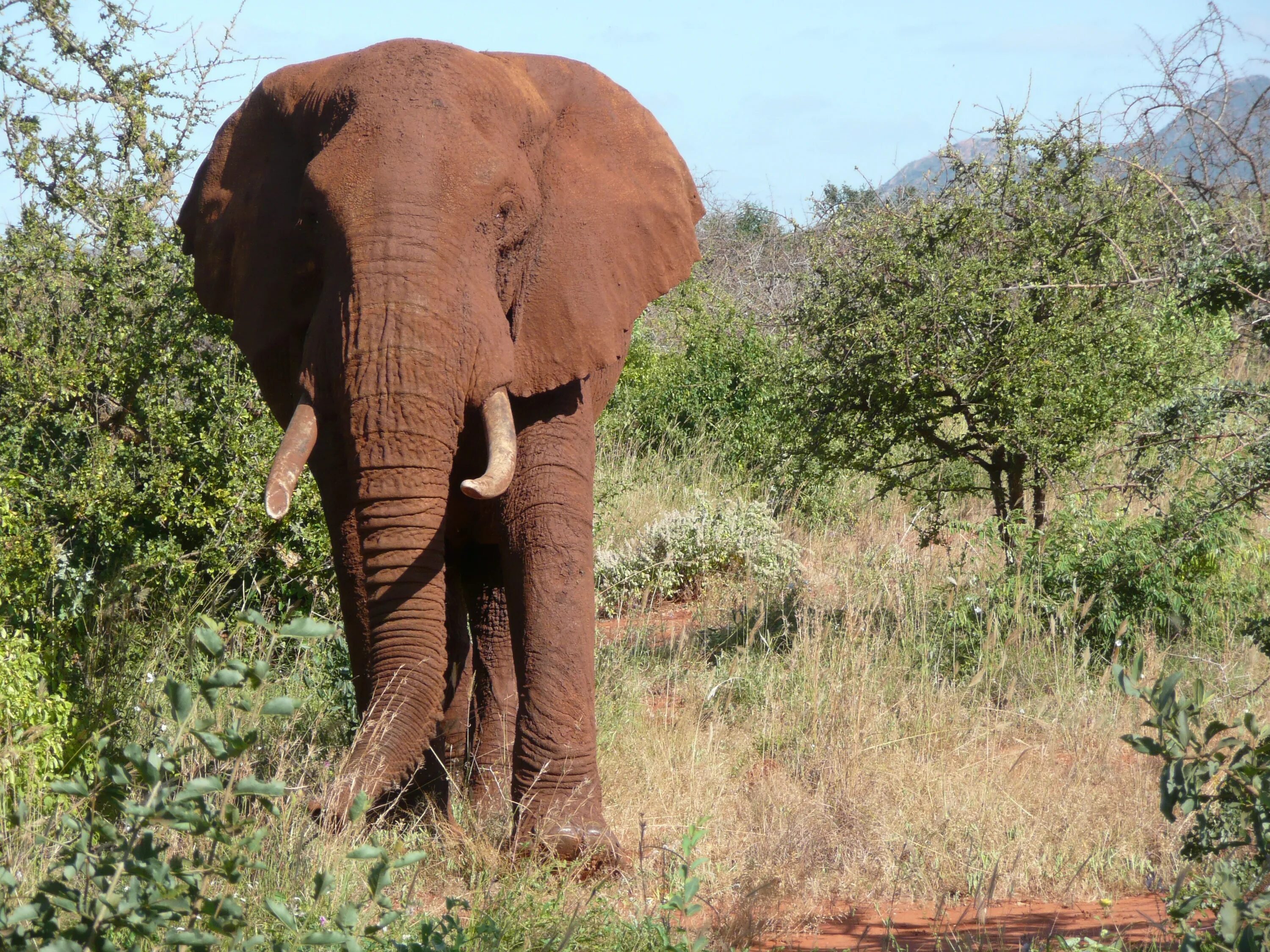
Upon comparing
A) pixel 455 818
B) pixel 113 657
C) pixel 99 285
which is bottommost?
pixel 455 818

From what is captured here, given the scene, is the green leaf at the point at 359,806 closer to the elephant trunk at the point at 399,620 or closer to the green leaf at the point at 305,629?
the green leaf at the point at 305,629

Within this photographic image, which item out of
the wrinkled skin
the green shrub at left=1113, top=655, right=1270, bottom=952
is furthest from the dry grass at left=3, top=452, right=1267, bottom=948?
the green shrub at left=1113, top=655, right=1270, bottom=952

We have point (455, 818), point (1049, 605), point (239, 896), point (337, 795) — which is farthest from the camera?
point (1049, 605)

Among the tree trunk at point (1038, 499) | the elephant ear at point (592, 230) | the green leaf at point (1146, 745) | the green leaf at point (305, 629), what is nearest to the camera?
the green leaf at point (305, 629)

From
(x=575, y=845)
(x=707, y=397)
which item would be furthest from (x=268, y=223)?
(x=707, y=397)

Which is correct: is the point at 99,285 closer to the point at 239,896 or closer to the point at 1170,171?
the point at 239,896

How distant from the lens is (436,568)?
14.6ft

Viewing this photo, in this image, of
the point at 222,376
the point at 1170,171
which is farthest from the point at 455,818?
the point at 1170,171

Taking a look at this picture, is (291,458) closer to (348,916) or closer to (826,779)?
(348,916)

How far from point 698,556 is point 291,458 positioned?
5.79 metres

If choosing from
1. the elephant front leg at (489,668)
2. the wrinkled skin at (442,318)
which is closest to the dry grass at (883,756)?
the elephant front leg at (489,668)

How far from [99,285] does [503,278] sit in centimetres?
341

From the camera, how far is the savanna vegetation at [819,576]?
180 inches

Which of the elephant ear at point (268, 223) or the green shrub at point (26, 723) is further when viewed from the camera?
the green shrub at point (26, 723)
